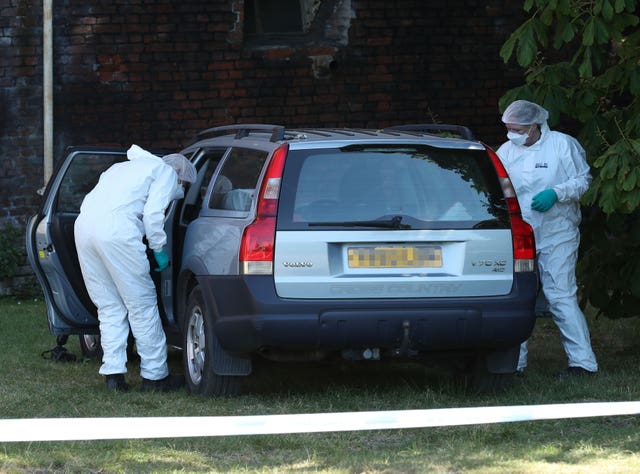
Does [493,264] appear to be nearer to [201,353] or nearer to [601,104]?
[201,353]

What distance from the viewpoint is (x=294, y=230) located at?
7488mm

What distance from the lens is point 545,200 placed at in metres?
9.01

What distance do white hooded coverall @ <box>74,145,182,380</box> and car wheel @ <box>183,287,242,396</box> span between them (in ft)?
0.94

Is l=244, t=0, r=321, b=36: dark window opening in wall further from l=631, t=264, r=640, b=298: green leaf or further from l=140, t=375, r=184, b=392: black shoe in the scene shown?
l=140, t=375, r=184, b=392: black shoe

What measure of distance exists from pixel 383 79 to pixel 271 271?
320 inches

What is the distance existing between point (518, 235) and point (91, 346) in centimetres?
389

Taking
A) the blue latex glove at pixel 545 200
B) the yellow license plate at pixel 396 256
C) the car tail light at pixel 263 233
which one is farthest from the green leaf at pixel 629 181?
the car tail light at pixel 263 233

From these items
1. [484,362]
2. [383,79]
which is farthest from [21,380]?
[383,79]

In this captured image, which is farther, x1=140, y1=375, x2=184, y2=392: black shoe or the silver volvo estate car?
x1=140, y1=375, x2=184, y2=392: black shoe

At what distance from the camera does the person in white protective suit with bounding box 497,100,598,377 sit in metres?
9.24

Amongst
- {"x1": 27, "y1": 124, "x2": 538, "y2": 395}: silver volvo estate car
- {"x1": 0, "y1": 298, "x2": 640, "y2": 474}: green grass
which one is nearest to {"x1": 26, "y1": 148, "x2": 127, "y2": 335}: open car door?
{"x1": 0, "y1": 298, "x2": 640, "y2": 474}: green grass

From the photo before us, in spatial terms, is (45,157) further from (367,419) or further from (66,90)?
(367,419)

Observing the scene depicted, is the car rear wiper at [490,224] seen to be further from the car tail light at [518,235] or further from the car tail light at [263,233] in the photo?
the car tail light at [263,233]

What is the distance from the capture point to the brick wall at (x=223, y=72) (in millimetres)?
14523
